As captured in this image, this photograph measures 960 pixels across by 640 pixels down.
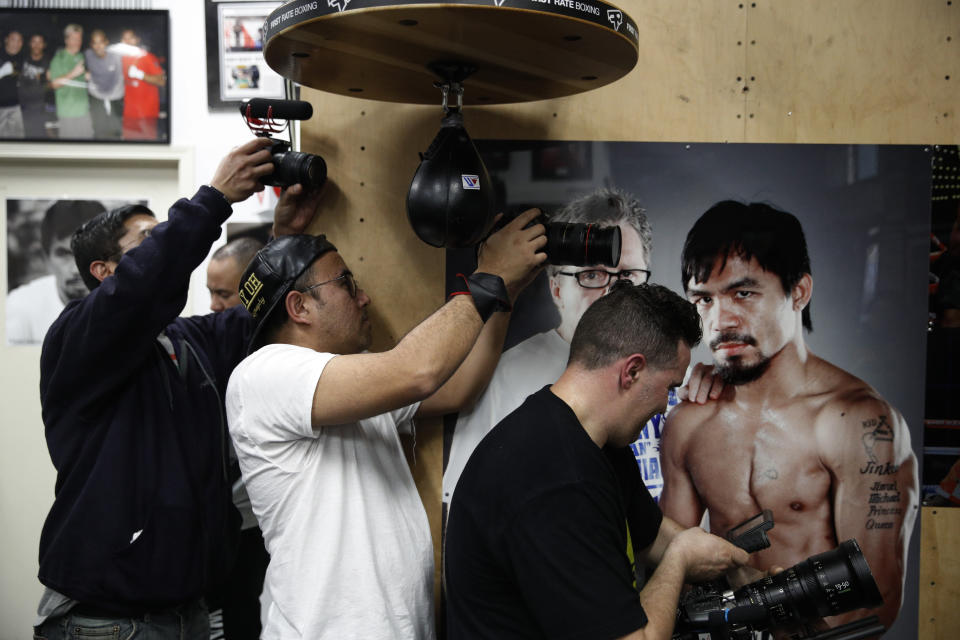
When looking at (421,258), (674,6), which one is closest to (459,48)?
(421,258)

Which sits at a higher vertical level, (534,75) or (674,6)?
(674,6)

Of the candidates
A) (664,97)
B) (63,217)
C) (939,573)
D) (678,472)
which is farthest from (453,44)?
(63,217)

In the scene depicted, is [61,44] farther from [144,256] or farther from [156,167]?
[144,256]

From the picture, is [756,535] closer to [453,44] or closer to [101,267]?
[453,44]

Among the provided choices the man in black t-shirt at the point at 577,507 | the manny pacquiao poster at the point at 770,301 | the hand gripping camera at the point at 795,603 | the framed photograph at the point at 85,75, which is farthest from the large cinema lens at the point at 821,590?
the framed photograph at the point at 85,75

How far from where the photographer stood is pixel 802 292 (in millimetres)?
1639

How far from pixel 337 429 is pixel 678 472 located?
2.54ft

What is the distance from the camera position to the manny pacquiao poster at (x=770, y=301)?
1628 mm

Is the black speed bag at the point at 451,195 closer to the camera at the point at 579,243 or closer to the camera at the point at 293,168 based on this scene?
the camera at the point at 579,243

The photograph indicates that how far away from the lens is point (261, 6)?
2.81 m

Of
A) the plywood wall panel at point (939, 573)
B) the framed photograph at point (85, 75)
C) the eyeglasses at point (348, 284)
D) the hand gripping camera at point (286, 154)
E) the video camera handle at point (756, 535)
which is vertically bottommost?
the plywood wall panel at point (939, 573)

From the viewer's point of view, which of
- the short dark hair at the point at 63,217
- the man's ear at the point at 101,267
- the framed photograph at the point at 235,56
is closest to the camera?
the man's ear at the point at 101,267

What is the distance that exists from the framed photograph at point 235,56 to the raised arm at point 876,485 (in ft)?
7.55

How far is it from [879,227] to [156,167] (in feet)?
8.61
